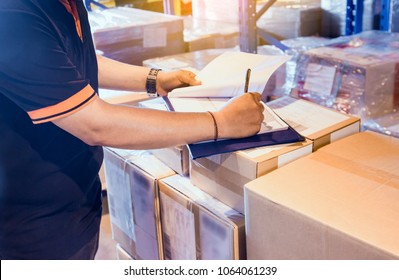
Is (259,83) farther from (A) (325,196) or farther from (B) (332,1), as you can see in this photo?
(B) (332,1)

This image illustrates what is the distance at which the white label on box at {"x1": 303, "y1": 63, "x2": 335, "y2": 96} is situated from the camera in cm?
178

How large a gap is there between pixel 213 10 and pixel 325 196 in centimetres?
215

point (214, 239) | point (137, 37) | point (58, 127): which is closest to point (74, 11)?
point (58, 127)

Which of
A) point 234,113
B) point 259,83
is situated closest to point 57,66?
point 234,113

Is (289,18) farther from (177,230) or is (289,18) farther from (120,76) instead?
(177,230)

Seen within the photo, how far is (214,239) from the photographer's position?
3.78ft

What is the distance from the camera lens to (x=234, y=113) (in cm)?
107

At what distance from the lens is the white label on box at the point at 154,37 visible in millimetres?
2338

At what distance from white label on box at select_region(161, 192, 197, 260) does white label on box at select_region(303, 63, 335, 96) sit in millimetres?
785

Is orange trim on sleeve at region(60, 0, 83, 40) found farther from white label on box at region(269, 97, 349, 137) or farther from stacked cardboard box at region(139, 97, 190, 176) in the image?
white label on box at region(269, 97, 349, 137)

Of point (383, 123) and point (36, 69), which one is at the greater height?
point (36, 69)

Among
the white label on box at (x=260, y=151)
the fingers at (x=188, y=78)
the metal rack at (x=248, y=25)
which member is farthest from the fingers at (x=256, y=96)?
the metal rack at (x=248, y=25)

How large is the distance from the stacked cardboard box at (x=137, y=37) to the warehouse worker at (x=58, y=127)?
106cm

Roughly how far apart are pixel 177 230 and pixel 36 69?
1.95 ft
